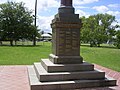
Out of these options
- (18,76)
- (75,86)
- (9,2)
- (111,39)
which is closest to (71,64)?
(75,86)

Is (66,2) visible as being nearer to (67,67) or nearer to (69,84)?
(67,67)

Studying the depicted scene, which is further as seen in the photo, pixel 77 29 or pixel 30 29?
pixel 30 29

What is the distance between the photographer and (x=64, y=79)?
22.7 ft

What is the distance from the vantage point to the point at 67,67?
24.1ft

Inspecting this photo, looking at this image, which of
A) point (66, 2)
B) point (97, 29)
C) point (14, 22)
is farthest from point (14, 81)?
point (97, 29)

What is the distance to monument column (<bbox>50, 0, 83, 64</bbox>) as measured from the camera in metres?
7.72

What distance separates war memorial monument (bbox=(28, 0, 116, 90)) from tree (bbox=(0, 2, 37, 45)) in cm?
2328

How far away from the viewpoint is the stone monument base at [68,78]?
6.57 metres

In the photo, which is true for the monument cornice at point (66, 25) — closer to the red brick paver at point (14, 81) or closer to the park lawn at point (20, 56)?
the red brick paver at point (14, 81)

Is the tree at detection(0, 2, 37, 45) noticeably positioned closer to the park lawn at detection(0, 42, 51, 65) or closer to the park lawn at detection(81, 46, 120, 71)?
the park lawn at detection(0, 42, 51, 65)

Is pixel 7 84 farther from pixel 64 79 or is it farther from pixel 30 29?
pixel 30 29

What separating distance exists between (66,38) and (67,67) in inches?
41.7

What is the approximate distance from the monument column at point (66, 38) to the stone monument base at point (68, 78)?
0.36m

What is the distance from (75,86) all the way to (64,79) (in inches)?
17.3
